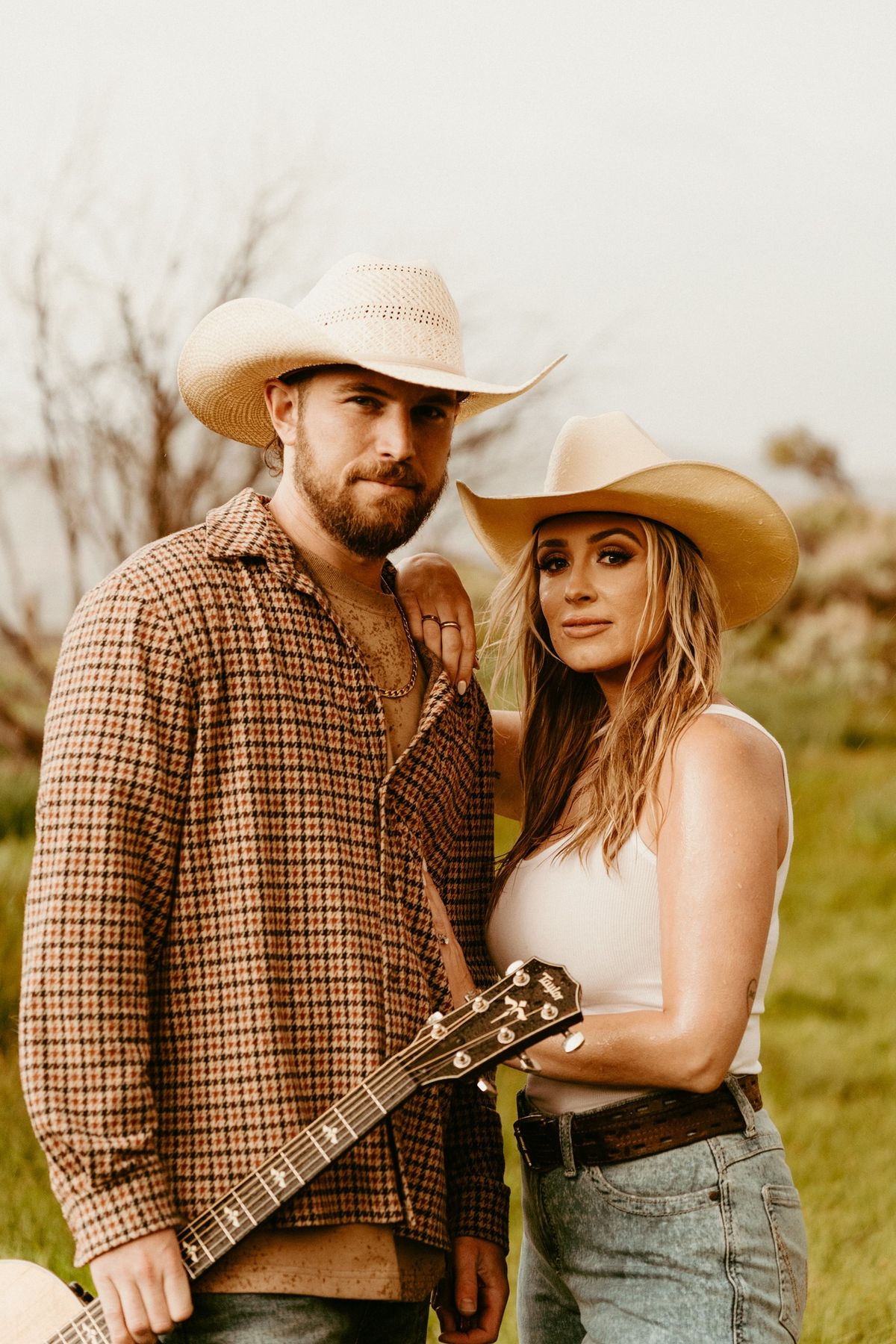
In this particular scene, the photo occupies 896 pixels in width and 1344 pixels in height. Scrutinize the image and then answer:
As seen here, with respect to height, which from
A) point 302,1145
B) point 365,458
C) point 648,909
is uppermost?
point 365,458

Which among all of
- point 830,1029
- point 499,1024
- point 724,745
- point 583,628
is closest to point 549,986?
point 499,1024

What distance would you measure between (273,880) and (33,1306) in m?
0.65

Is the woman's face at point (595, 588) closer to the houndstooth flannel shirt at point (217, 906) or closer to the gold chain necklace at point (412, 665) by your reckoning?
the gold chain necklace at point (412, 665)

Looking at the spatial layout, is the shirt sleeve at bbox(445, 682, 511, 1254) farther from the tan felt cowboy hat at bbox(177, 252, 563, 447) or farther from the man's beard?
the tan felt cowboy hat at bbox(177, 252, 563, 447)

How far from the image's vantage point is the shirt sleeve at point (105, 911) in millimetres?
1771

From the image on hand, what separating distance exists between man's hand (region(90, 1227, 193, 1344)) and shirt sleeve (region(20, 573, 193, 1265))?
29 millimetres

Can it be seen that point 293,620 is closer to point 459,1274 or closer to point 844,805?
point 459,1274

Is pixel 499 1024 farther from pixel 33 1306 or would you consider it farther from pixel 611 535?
pixel 611 535

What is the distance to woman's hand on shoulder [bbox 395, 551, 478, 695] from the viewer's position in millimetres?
2348

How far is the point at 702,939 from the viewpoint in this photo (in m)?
1.99

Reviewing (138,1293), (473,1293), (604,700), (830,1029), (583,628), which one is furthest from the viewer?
(830,1029)

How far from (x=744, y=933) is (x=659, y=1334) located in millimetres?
568

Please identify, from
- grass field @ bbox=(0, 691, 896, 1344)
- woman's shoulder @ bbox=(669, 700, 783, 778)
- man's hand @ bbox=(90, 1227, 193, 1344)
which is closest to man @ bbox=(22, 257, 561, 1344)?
man's hand @ bbox=(90, 1227, 193, 1344)

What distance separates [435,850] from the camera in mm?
2260
